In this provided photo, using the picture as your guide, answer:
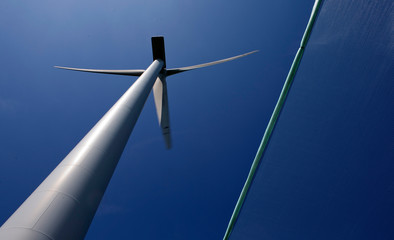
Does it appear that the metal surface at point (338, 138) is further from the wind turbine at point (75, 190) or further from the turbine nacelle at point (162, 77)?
the turbine nacelle at point (162, 77)

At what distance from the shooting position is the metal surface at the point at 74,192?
1.59 m

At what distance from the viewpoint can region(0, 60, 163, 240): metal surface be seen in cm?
159

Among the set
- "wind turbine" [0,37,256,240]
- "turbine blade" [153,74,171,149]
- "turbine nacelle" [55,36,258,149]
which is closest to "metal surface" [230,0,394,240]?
"wind turbine" [0,37,256,240]

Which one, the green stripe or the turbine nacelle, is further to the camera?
the turbine nacelle

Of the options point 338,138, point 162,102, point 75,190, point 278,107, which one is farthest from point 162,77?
point 75,190

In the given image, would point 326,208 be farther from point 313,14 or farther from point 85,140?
point 85,140

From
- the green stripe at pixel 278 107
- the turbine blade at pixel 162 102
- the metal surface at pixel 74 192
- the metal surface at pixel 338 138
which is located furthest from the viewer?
the turbine blade at pixel 162 102

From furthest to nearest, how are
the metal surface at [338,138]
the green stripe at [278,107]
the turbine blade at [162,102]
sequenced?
the turbine blade at [162,102] → the green stripe at [278,107] → the metal surface at [338,138]

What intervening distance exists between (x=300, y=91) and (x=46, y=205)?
3404 mm

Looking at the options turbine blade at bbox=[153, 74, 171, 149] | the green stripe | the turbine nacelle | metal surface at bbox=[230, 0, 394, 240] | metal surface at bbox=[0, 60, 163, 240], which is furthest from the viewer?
turbine blade at bbox=[153, 74, 171, 149]

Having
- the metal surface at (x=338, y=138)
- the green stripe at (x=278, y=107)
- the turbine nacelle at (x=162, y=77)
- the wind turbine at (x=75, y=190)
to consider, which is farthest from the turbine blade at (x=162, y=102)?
the metal surface at (x=338, y=138)

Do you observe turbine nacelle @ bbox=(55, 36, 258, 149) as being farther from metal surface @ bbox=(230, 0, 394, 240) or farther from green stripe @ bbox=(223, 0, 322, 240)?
metal surface @ bbox=(230, 0, 394, 240)

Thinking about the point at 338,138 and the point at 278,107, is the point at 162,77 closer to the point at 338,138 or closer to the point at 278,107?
the point at 278,107

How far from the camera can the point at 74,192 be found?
196 cm
